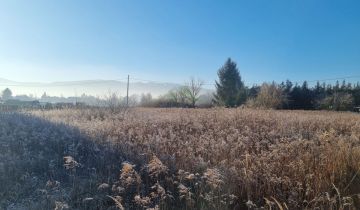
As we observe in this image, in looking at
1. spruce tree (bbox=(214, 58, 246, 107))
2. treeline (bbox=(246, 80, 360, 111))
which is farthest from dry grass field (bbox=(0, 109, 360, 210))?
spruce tree (bbox=(214, 58, 246, 107))

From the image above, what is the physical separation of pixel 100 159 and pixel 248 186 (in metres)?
3.04

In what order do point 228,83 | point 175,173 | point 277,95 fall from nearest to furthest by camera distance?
point 175,173 → point 277,95 → point 228,83

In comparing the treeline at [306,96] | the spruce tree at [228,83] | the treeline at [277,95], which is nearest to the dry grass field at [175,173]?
the treeline at [277,95]

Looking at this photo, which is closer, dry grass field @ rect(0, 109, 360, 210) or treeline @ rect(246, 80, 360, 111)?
dry grass field @ rect(0, 109, 360, 210)

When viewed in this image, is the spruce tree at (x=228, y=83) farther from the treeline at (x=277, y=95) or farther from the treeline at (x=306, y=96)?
the treeline at (x=306, y=96)

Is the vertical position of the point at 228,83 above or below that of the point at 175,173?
above

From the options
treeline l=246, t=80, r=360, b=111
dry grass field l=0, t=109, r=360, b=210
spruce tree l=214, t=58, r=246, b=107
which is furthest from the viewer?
spruce tree l=214, t=58, r=246, b=107

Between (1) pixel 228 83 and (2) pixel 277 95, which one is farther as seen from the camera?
(1) pixel 228 83

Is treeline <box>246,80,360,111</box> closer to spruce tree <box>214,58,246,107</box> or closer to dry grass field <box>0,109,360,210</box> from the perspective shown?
spruce tree <box>214,58,246,107</box>

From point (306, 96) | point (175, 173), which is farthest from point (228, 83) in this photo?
point (175, 173)

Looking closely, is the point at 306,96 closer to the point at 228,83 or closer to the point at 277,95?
the point at 277,95

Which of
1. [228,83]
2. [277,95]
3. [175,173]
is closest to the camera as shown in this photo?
[175,173]

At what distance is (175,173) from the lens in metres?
5.48

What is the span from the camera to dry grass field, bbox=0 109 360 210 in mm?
4344
